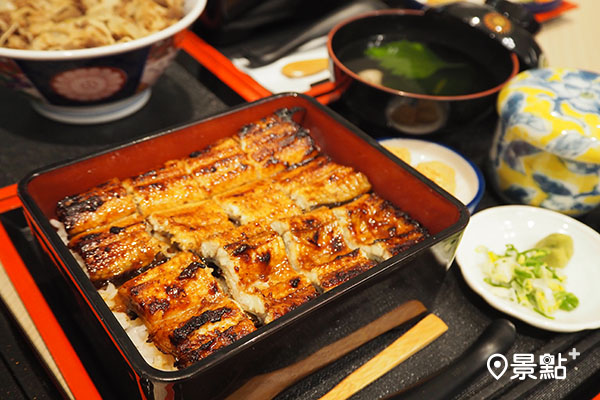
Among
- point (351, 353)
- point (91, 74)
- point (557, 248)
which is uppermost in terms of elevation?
point (91, 74)

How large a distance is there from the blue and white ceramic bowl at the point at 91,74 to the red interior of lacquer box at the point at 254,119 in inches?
15.5

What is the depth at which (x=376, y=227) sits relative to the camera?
1.54m

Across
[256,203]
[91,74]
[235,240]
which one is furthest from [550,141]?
[91,74]

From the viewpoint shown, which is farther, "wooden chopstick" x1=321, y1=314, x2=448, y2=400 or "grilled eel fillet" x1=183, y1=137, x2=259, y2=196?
"grilled eel fillet" x1=183, y1=137, x2=259, y2=196

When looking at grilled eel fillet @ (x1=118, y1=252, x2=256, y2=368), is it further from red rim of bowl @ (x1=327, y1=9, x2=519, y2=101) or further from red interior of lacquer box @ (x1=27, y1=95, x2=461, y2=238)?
red rim of bowl @ (x1=327, y1=9, x2=519, y2=101)

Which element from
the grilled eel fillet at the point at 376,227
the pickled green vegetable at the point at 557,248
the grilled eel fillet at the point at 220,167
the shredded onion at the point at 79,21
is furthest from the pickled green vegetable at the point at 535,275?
the shredded onion at the point at 79,21

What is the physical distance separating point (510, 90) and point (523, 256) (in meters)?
0.62

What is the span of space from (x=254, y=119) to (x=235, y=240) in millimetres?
588

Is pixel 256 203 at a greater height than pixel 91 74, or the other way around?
pixel 91 74

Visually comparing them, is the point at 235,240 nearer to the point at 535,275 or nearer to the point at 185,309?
the point at 185,309

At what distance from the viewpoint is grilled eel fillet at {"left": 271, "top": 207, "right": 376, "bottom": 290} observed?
136 cm

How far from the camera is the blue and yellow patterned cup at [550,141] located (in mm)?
1714

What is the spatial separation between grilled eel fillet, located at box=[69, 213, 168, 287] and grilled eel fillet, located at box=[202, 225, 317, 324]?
0.50 feet

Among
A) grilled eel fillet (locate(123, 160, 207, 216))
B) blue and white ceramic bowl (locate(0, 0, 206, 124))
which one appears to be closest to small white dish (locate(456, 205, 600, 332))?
grilled eel fillet (locate(123, 160, 207, 216))
